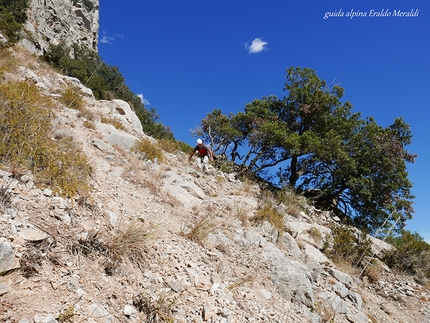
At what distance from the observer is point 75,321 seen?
7.06ft

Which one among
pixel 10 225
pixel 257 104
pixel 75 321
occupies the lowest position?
pixel 75 321

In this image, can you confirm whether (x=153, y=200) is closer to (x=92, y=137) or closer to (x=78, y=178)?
(x=78, y=178)

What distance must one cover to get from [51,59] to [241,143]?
16.1 metres

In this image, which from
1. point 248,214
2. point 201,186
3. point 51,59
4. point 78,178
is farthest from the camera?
point 51,59

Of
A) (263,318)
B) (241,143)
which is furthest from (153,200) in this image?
(241,143)

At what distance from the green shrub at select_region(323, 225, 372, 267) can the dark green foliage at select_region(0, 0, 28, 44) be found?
1763 centimetres

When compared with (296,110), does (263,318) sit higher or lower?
lower

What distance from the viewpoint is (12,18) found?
14.7m

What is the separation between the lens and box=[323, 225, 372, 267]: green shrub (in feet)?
23.6

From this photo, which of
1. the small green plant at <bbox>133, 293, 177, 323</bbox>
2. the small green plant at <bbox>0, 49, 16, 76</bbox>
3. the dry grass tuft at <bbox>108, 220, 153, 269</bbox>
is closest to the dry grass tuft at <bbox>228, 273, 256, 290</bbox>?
the small green plant at <bbox>133, 293, 177, 323</bbox>

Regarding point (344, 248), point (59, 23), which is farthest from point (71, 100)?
point (59, 23)

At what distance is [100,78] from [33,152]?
772 inches

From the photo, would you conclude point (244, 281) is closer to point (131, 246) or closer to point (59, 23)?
point (131, 246)

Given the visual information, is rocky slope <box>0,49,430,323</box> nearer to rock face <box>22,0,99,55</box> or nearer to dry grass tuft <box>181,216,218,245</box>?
dry grass tuft <box>181,216,218,245</box>
